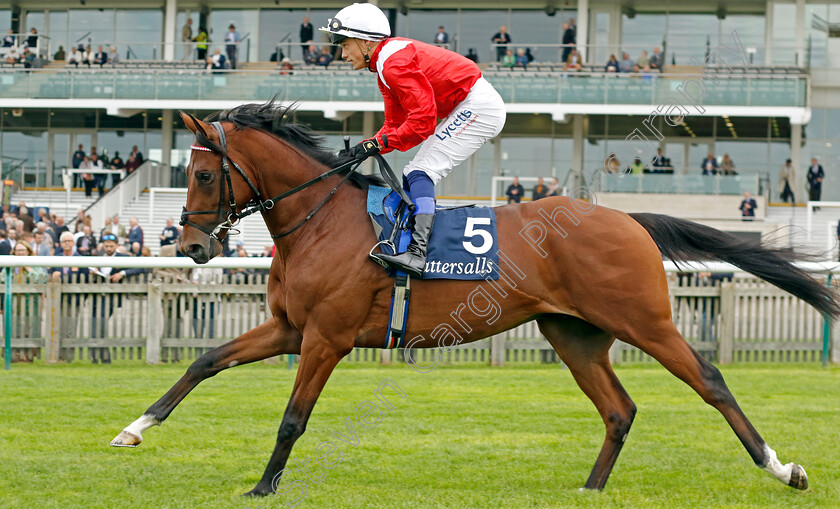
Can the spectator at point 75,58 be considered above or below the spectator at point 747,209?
above

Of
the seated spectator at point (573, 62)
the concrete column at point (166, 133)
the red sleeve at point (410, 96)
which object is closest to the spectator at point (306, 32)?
the concrete column at point (166, 133)

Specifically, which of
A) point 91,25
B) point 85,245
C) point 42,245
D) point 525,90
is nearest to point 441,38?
point 525,90

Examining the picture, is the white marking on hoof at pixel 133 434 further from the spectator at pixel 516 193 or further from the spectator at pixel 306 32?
the spectator at pixel 306 32

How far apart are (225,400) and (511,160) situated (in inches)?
720

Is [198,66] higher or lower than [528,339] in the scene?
higher

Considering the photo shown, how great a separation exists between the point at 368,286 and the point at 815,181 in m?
20.4

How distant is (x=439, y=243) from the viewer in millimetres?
4547

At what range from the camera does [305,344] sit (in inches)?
169

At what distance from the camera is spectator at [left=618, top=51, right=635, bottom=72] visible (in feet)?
73.2

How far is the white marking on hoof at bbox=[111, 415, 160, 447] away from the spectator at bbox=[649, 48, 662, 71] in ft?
65.2

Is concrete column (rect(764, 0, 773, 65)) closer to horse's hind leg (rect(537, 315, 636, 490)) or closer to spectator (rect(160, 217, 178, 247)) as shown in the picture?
spectator (rect(160, 217, 178, 247))

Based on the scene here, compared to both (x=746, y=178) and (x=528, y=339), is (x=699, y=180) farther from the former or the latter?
(x=528, y=339)

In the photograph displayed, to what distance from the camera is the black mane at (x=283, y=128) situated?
4656 mm

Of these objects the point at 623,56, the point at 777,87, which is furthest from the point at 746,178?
the point at 623,56
